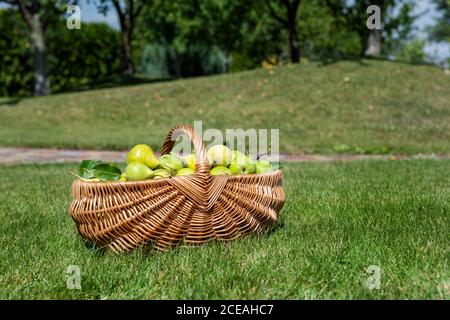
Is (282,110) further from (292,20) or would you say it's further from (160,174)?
(160,174)

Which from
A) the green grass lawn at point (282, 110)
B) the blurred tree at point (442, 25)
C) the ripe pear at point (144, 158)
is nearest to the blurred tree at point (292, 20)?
the green grass lawn at point (282, 110)

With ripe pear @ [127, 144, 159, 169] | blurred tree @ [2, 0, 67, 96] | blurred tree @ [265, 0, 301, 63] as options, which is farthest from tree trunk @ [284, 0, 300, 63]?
ripe pear @ [127, 144, 159, 169]

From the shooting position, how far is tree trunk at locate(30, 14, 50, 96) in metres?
21.8

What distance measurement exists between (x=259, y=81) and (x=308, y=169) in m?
10.4

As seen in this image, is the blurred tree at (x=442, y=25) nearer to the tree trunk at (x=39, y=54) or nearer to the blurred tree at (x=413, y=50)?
the blurred tree at (x=413, y=50)

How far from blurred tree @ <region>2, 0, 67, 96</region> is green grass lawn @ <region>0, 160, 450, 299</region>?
1872 cm

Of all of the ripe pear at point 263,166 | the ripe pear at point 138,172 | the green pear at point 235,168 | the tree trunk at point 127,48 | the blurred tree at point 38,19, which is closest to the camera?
the ripe pear at point 138,172

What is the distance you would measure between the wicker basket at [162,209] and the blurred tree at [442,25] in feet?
157

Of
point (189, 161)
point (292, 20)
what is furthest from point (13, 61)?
point (189, 161)

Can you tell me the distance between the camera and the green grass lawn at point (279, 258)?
250 centimetres

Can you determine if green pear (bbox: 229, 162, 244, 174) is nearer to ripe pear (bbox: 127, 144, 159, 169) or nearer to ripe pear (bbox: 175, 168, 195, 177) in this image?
ripe pear (bbox: 175, 168, 195, 177)

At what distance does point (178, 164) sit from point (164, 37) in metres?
27.7

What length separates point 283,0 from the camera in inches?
842

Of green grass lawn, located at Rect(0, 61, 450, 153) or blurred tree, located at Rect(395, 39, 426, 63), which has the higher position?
blurred tree, located at Rect(395, 39, 426, 63)
